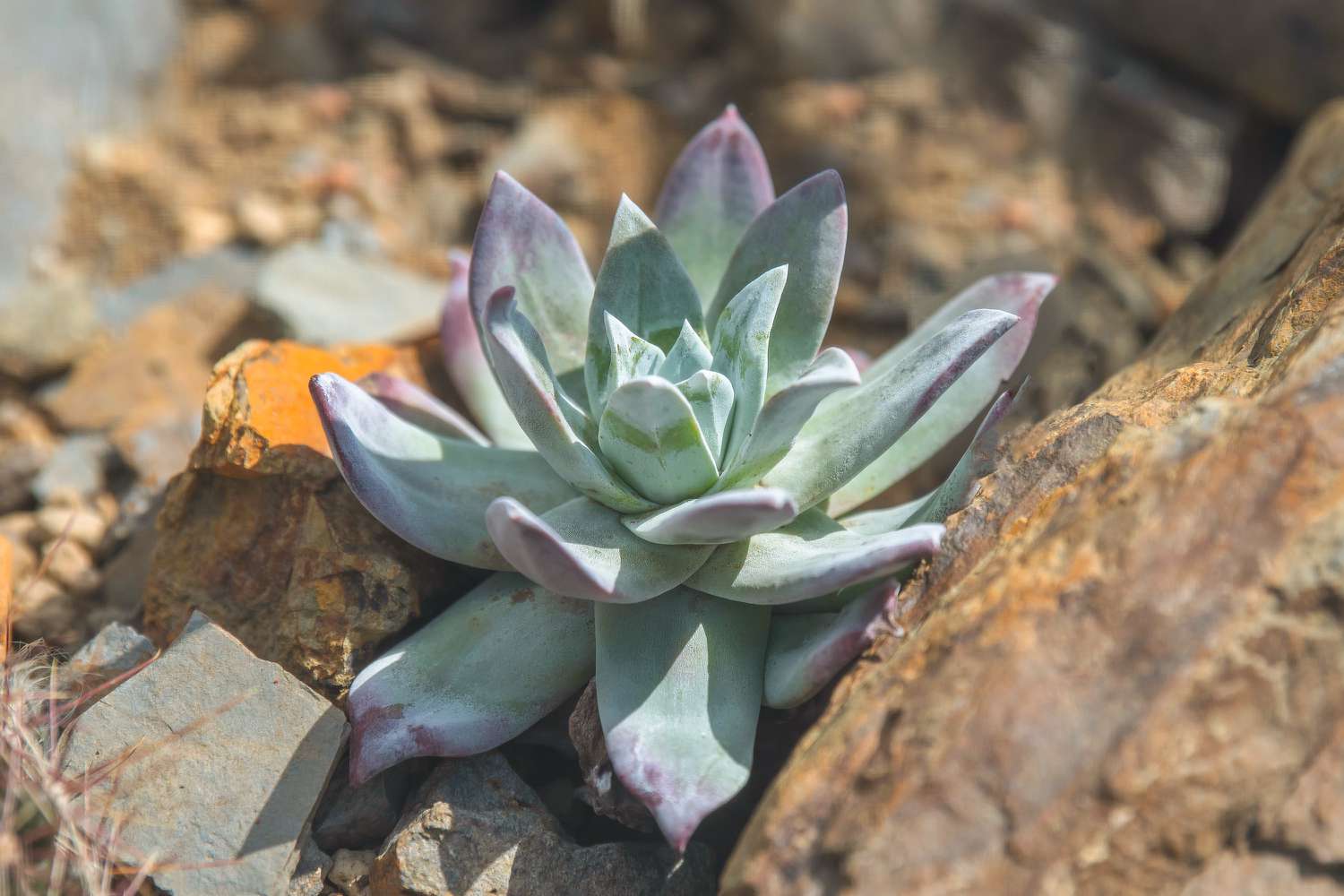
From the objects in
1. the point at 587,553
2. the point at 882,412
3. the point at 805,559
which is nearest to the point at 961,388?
the point at 882,412

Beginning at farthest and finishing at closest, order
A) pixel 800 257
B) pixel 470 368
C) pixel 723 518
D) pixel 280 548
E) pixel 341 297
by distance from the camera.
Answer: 1. pixel 341 297
2. pixel 470 368
3. pixel 280 548
4. pixel 800 257
5. pixel 723 518

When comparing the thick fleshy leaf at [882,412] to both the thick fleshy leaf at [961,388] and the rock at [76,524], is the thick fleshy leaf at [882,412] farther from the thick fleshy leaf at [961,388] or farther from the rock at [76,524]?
the rock at [76,524]

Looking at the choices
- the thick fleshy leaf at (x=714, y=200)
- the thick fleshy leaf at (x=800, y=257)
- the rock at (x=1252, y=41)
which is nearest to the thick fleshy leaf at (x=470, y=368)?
the thick fleshy leaf at (x=714, y=200)

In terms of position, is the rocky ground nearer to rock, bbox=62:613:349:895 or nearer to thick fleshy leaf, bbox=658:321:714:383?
rock, bbox=62:613:349:895

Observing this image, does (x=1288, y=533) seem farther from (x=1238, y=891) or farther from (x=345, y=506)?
(x=345, y=506)

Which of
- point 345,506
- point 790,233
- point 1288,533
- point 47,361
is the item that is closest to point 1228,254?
point 790,233

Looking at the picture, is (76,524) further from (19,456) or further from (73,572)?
(19,456)
